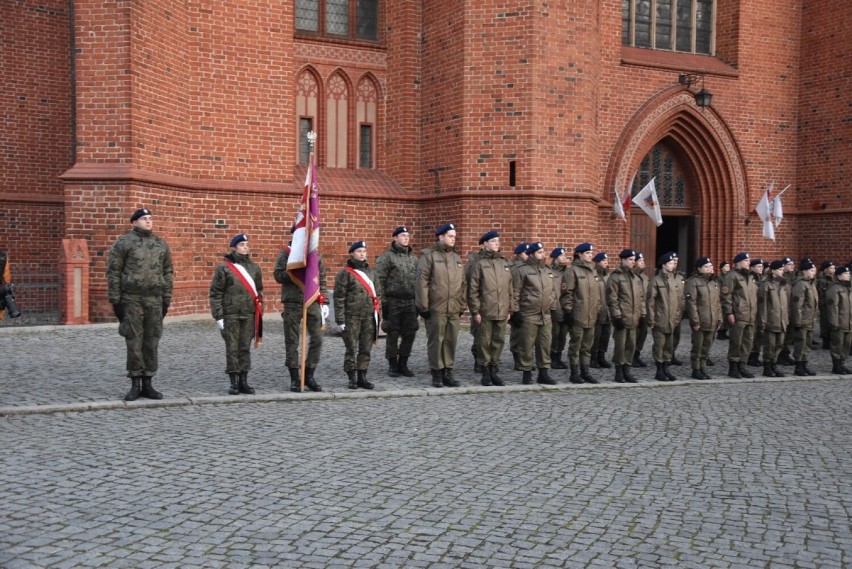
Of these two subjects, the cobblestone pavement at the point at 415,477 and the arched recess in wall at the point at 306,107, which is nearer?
the cobblestone pavement at the point at 415,477

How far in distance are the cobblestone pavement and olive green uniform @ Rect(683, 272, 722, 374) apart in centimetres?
170

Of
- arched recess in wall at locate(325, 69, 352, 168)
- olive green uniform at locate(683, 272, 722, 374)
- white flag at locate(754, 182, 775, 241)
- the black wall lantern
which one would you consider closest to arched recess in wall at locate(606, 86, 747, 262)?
the black wall lantern

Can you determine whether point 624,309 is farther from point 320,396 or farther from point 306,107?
point 306,107

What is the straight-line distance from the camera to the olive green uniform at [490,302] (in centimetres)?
997

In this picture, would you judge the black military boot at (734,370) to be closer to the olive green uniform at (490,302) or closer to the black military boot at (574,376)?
the black military boot at (574,376)

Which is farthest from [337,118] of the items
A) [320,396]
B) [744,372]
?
[320,396]

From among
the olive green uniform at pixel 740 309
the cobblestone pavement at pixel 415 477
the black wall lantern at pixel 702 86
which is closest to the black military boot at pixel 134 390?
the cobblestone pavement at pixel 415 477

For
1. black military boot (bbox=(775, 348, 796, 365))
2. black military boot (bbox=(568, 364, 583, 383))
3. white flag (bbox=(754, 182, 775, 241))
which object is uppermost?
white flag (bbox=(754, 182, 775, 241))

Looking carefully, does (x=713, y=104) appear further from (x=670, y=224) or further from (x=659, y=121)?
(x=670, y=224)

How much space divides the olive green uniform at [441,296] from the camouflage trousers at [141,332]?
121 inches

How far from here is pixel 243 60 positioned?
16531 mm

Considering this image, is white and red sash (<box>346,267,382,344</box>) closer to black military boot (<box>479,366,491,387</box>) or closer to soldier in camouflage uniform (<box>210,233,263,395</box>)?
soldier in camouflage uniform (<box>210,233,263,395</box>)

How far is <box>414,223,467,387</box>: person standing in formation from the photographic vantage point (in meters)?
9.77

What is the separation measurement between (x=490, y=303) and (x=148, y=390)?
3.99 m
